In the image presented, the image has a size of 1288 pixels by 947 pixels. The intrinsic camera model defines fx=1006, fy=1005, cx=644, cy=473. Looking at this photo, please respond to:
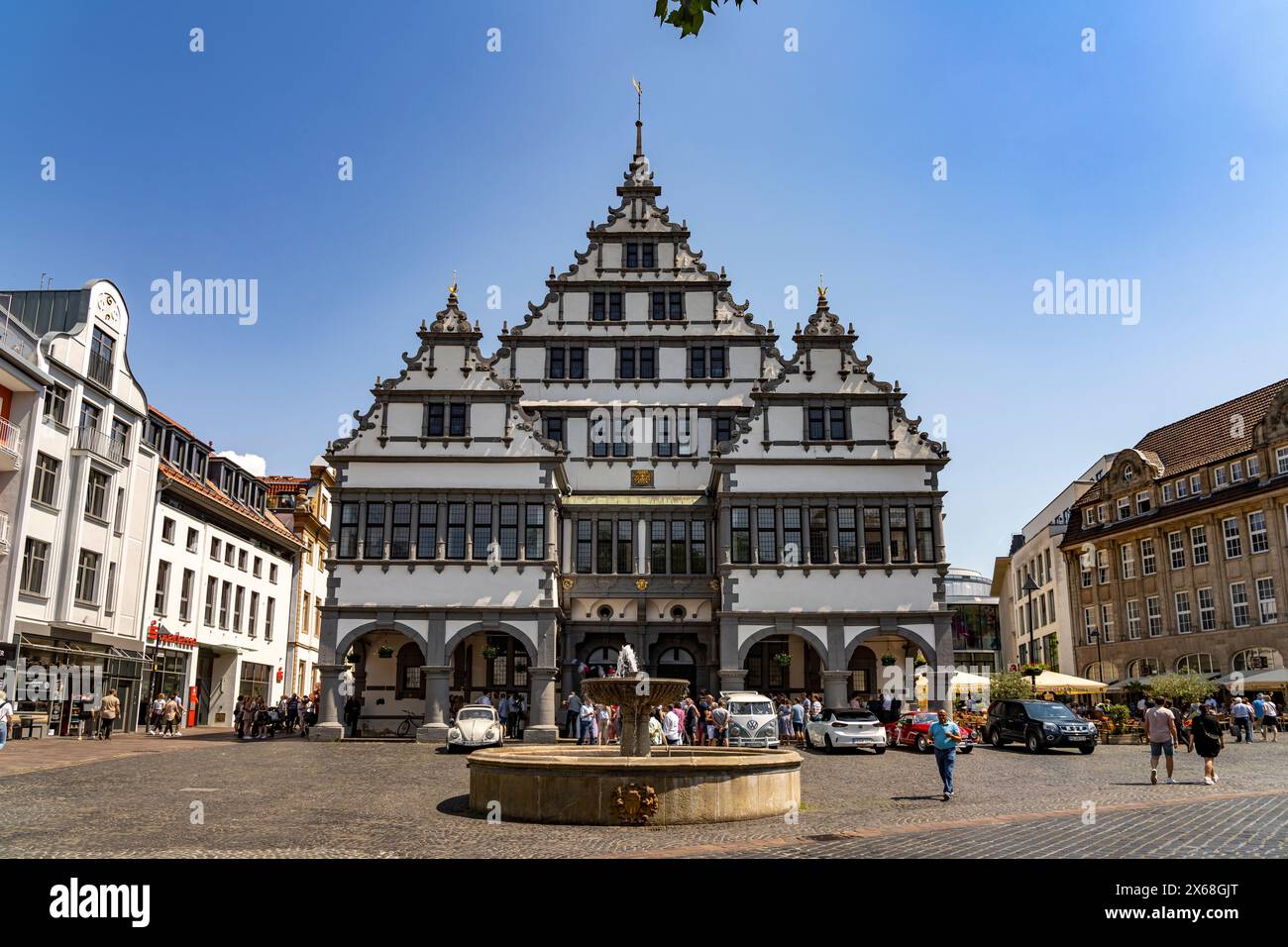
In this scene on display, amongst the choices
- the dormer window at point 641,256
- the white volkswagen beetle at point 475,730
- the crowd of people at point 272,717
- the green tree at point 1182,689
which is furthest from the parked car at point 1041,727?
the crowd of people at point 272,717

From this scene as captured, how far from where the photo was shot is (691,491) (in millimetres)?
41688

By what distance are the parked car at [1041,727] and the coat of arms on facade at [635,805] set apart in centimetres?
1995

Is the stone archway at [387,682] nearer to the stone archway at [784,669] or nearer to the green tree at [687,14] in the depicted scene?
the stone archway at [784,669]

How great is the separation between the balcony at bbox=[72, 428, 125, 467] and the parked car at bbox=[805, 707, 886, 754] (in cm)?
2827

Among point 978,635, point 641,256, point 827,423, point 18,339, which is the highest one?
point 641,256

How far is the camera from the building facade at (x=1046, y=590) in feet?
218

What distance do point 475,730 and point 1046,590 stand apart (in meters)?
54.6

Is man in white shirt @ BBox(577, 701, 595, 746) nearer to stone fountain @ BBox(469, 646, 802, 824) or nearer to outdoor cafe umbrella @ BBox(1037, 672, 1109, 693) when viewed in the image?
stone fountain @ BBox(469, 646, 802, 824)

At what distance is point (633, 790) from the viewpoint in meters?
14.2

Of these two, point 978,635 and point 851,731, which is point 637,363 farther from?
point 978,635

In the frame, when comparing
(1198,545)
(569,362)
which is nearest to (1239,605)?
(1198,545)

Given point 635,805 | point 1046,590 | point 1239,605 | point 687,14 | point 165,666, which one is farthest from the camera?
point 1046,590

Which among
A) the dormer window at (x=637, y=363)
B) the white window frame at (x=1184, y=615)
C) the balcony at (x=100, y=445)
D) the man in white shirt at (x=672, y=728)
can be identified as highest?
the dormer window at (x=637, y=363)
